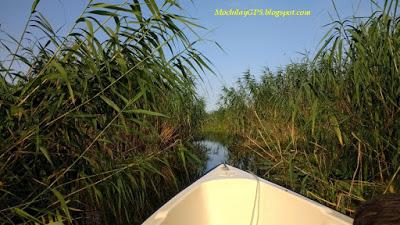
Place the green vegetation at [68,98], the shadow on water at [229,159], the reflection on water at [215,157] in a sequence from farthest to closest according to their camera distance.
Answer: the reflection on water at [215,157] < the shadow on water at [229,159] < the green vegetation at [68,98]

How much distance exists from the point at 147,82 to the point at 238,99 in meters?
6.89

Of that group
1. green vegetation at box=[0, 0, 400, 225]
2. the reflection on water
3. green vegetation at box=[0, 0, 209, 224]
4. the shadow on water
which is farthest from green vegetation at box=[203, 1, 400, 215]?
the reflection on water

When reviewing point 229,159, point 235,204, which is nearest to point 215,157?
point 229,159

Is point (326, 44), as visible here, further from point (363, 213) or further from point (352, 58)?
point (363, 213)

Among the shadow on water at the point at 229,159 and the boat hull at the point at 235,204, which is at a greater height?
the boat hull at the point at 235,204

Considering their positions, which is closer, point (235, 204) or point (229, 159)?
point (235, 204)

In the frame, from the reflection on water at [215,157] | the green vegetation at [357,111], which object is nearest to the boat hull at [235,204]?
the green vegetation at [357,111]

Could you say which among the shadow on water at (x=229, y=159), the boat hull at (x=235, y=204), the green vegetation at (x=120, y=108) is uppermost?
the green vegetation at (x=120, y=108)

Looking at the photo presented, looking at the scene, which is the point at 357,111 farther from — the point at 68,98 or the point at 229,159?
the point at 229,159

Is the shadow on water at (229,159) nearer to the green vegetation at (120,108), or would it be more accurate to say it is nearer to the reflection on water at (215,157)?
the reflection on water at (215,157)

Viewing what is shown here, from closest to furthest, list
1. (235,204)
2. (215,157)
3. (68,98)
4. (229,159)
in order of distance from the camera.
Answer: (68,98) < (235,204) < (229,159) < (215,157)

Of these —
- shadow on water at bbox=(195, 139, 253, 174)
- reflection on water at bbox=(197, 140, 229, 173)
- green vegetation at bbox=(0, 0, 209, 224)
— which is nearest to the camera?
green vegetation at bbox=(0, 0, 209, 224)

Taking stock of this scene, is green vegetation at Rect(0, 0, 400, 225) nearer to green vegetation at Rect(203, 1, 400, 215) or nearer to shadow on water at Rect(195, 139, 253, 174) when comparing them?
green vegetation at Rect(203, 1, 400, 215)

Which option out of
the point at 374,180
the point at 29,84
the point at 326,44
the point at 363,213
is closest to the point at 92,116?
the point at 29,84
